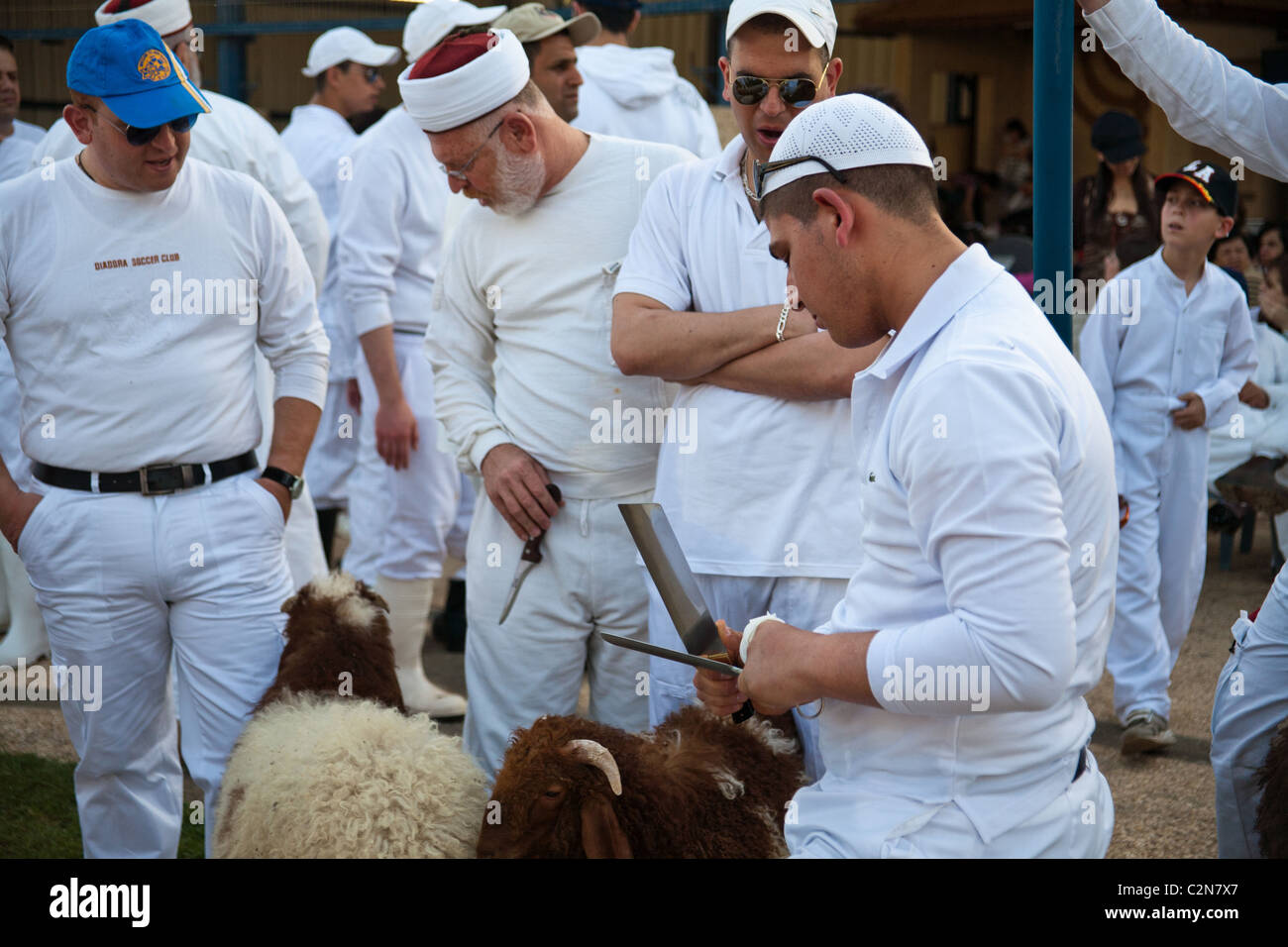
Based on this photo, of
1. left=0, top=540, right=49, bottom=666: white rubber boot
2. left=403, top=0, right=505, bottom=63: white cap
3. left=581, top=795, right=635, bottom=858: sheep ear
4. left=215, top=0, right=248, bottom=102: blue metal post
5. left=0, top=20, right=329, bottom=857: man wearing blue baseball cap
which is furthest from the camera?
left=215, top=0, right=248, bottom=102: blue metal post

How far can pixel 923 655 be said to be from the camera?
1.88m

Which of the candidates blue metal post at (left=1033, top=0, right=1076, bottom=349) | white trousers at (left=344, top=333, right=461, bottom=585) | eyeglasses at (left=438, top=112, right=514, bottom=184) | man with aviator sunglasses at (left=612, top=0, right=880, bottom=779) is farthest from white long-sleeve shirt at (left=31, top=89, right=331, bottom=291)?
blue metal post at (left=1033, top=0, right=1076, bottom=349)

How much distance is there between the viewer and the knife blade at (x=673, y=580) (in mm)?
2426

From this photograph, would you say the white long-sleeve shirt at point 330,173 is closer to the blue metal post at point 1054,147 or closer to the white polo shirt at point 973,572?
the blue metal post at point 1054,147

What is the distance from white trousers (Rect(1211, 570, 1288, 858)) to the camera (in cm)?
311

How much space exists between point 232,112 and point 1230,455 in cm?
579

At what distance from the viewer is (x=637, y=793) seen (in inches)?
109

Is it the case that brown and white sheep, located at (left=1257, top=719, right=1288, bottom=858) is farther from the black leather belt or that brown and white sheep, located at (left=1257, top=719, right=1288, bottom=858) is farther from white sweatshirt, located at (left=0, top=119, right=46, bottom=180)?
white sweatshirt, located at (left=0, top=119, right=46, bottom=180)

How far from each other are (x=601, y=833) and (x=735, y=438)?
3.20 feet

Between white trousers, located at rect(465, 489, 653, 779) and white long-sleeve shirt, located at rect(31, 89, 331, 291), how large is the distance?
1.68m

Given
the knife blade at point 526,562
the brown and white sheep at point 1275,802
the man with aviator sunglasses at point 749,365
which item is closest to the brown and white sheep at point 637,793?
the man with aviator sunglasses at point 749,365

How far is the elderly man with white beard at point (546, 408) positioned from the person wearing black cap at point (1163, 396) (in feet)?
9.01

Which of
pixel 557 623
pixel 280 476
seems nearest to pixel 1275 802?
pixel 557 623

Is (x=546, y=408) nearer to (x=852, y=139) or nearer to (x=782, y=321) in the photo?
(x=782, y=321)
